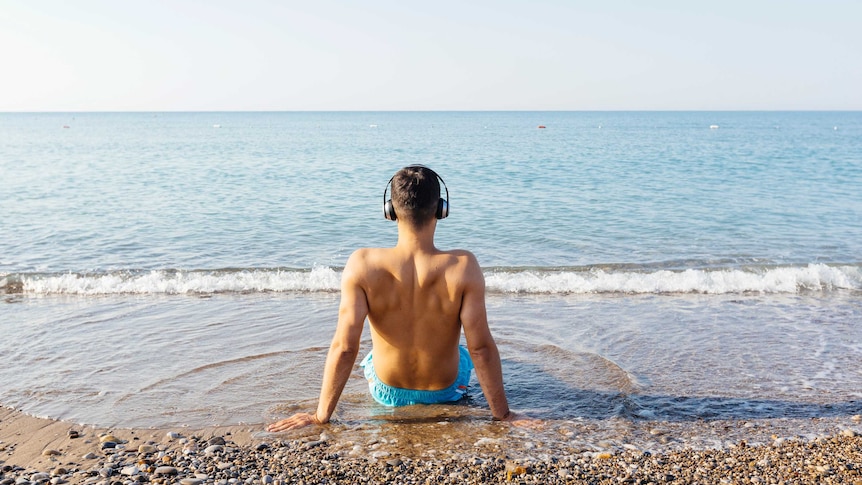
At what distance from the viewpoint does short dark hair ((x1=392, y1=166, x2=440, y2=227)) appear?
393 cm

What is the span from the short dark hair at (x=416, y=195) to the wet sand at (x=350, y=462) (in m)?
1.44

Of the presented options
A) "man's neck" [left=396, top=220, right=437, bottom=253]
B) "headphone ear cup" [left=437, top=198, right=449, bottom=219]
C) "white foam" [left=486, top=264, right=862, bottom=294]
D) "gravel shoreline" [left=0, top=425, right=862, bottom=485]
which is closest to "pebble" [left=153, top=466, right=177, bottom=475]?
"gravel shoreline" [left=0, top=425, right=862, bottom=485]

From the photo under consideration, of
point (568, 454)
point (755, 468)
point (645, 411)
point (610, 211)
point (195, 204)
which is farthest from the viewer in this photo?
point (195, 204)

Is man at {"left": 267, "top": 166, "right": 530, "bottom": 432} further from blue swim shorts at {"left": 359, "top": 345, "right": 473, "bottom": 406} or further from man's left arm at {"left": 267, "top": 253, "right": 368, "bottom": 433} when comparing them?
blue swim shorts at {"left": 359, "top": 345, "right": 473, "bottom": 406}

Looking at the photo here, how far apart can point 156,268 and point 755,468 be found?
358 inches

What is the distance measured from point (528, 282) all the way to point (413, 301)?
17.1 feet

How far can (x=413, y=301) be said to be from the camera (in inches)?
165

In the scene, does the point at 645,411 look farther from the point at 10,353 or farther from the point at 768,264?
the point at 768,264

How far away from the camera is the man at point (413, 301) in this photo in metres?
4.03

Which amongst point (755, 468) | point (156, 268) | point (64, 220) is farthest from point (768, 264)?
point (64, 220)

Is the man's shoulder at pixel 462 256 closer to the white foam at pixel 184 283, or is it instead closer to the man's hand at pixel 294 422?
the man's hand at pixel 294 422

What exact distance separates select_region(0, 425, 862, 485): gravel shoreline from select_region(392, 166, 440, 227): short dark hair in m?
1.44

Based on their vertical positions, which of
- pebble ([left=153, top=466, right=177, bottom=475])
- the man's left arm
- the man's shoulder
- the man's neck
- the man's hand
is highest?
the man's neck

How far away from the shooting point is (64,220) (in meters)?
14.7
